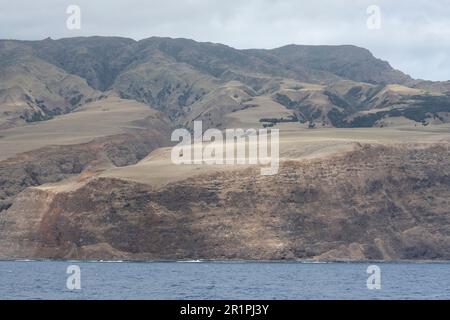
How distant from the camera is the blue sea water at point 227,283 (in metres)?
85.8

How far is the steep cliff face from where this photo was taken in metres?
175

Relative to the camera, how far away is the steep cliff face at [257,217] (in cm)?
17488

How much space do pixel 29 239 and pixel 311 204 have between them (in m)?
52.2

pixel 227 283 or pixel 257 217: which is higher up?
pixel 227 283

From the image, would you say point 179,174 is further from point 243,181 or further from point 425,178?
point 425,178

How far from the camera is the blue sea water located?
85750 millimetres

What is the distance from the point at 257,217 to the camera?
17738 centimetres

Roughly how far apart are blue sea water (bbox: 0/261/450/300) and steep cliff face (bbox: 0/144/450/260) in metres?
23.4

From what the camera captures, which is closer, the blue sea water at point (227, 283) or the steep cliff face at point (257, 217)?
the blue sea water at point (227, 283)

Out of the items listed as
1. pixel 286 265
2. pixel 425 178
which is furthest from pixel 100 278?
pixel 425 178

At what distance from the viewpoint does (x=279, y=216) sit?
177m

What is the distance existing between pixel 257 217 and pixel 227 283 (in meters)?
73.4

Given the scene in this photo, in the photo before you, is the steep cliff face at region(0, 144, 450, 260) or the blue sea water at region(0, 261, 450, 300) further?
the steep cliff face at region(0, 144, 450, 260)

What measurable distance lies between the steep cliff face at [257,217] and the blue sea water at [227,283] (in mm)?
23353
